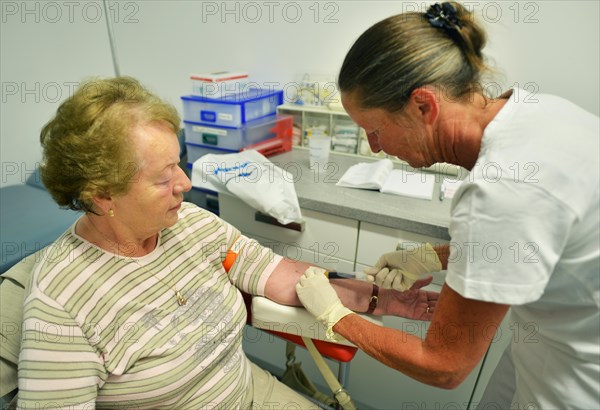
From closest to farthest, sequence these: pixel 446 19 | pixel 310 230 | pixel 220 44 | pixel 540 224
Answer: pixel 540 224
pixel 446 19
pixel 310 230
pixel 220 44

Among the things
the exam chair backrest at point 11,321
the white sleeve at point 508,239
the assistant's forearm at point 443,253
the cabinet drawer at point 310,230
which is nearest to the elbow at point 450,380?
the white sleeve at point 508,239

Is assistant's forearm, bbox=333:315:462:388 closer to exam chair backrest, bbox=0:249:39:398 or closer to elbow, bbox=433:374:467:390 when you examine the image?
elbow, bbox=433:374:467:390

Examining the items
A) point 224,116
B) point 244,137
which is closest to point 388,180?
point 244,137

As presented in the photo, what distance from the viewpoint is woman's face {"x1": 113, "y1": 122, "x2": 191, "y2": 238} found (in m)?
0.83

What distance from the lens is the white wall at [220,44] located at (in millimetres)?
1489

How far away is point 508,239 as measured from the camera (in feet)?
1.97

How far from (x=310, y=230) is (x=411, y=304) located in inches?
19.1

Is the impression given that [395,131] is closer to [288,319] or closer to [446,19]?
[446,19]

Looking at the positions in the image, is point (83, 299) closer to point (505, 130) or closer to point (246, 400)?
point (246, 400)

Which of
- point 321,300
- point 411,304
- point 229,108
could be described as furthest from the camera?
point 229,108

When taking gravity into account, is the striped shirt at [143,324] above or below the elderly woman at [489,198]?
below

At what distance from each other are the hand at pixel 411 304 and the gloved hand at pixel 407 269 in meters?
0.02

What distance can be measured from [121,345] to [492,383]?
993 millimetres

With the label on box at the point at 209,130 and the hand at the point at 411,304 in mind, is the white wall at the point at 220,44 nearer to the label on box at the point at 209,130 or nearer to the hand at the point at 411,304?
the label on box at the point at 209,130
